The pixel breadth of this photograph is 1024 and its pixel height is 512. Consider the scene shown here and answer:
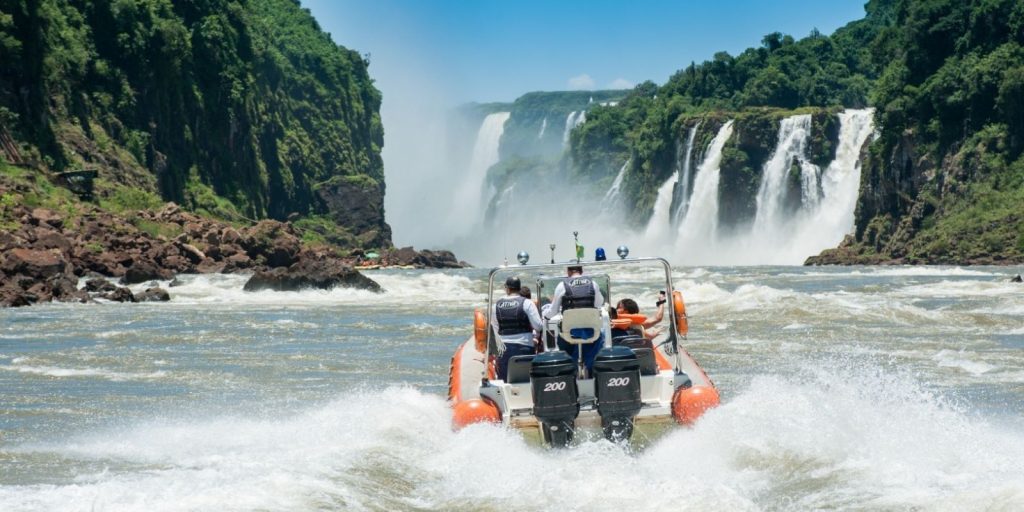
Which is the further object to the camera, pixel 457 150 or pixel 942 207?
pixel 457 150

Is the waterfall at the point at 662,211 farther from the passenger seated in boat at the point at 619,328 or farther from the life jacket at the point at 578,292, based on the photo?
the life jacket at the point at 578,292

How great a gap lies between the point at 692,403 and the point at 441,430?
2.26 m

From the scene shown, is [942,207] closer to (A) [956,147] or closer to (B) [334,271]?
(A) [956,147]

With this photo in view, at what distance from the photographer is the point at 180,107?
80.1 meters

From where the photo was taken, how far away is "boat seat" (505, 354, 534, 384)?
10.4 metres

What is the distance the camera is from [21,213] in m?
42.9

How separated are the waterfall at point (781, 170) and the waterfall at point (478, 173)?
88.7 m

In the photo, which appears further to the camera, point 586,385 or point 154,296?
point 154,296

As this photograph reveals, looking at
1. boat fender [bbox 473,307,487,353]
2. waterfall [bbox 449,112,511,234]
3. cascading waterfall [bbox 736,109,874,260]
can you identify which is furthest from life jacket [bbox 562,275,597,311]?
waterfall [bbox 449,112,511,234]

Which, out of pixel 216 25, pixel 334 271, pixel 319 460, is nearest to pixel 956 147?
pixel 334 271

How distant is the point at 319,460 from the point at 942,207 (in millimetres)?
60760

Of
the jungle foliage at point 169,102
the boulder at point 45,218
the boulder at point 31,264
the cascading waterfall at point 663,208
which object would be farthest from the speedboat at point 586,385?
the cascading waterfall at point 663,208

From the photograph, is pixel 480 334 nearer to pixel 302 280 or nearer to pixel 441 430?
pixel 441 430

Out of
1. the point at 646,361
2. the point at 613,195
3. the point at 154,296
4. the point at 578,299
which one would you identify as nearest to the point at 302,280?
the point at 154,296
